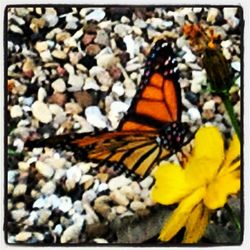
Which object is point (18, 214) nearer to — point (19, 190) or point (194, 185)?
point (19, 190)

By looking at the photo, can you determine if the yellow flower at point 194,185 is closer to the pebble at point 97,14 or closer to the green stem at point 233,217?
the green stem at point 233,217

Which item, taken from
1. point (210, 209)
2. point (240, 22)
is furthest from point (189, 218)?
point (240, 22)

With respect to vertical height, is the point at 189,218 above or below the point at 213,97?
below

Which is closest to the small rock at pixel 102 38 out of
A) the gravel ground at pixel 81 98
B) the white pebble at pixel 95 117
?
the gravel ground at pixel 81 98

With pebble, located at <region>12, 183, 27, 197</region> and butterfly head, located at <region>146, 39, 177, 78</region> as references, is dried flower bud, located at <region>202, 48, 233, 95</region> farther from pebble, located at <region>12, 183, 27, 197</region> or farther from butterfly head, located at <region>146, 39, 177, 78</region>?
pebble, located at <region>12, 183, 27, 197</region>

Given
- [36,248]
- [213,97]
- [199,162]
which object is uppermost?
[213,97]
